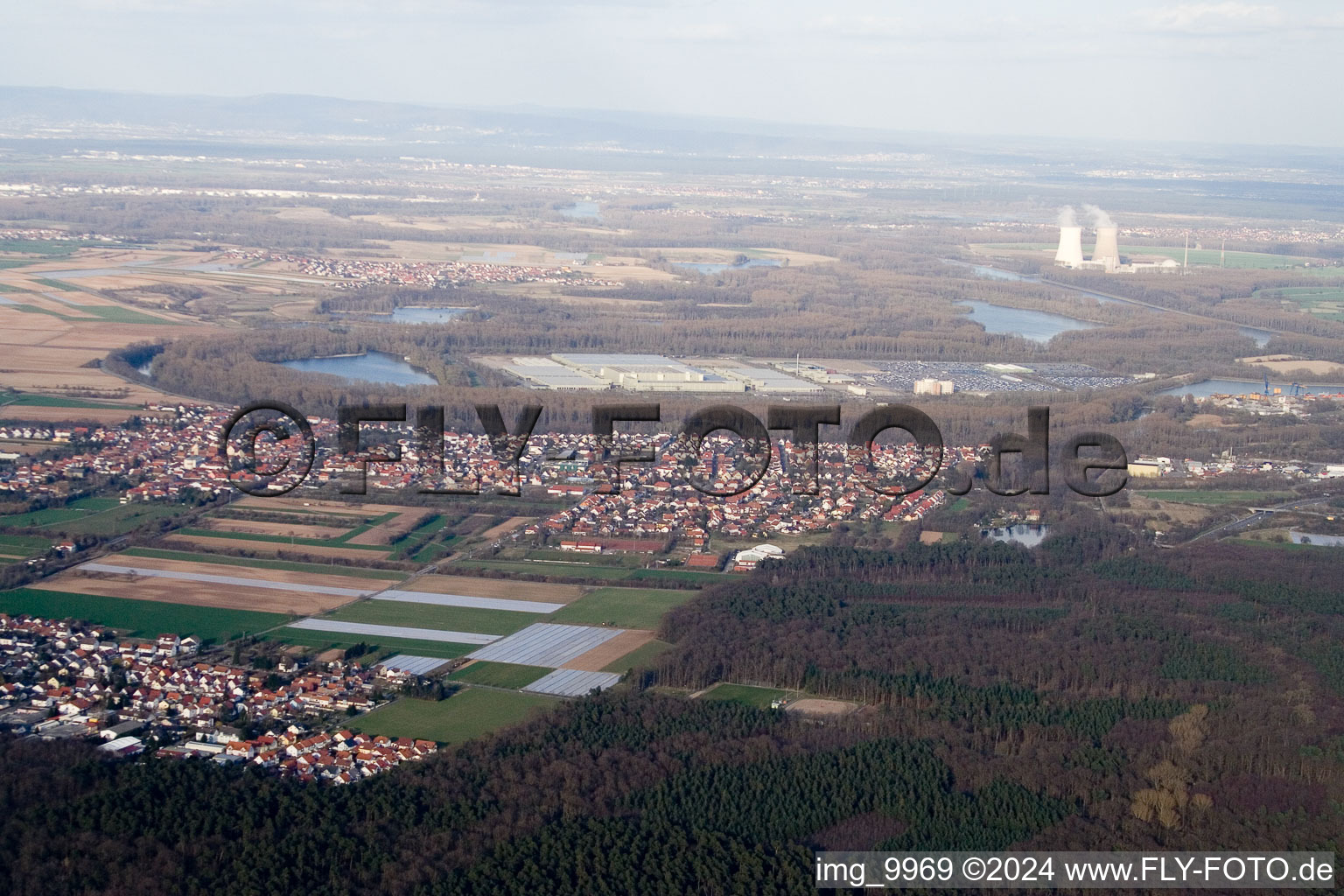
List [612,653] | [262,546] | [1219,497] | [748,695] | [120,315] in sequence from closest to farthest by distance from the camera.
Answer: [748,695]
[612,653]
[262,546]
[1219,497]
[120,315]

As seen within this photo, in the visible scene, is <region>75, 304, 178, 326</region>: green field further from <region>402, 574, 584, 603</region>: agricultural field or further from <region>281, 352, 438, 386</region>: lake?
<region>402, 574, 584, 603</region>: agricultural field

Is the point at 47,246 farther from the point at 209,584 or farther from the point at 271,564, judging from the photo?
the point at 209,584

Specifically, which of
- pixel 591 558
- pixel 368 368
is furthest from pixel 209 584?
pixel 368 368

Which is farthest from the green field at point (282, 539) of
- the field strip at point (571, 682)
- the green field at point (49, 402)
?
the green field at point (49, 402)

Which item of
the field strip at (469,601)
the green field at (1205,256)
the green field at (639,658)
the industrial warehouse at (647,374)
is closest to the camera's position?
the green field at (639,658)

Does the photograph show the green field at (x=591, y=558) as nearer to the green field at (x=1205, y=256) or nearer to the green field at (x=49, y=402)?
the green field at (x=49, y=402)

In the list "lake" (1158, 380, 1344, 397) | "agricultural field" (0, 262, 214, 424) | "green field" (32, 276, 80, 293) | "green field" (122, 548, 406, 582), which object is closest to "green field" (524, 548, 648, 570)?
"green field" (122, 548, 406, 582)
